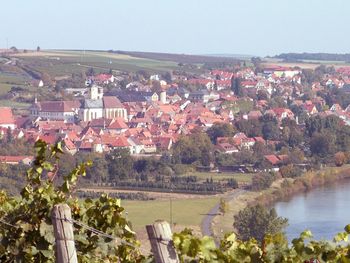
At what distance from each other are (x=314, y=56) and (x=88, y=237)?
6539 centimetres

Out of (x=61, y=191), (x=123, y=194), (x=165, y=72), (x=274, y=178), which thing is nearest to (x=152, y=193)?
(x=123, y=194)

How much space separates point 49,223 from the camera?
1812 millimetres

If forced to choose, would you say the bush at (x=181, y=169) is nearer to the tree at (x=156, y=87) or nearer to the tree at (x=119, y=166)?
the tree at (x=119, y=166)

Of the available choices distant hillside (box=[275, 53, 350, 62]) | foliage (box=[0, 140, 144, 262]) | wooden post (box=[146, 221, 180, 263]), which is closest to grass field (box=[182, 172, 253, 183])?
foliage (box=[0, 140, 144, 262])

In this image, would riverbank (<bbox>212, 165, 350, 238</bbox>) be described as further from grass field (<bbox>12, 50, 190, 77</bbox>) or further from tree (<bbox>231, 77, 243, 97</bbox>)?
grass field (<bbox>12, 50, 190, 77</bbox>)

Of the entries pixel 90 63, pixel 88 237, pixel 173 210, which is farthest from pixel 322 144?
pixel 90 63

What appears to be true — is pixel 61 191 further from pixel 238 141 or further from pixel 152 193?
pixel 238 141

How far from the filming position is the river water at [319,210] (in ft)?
36.9

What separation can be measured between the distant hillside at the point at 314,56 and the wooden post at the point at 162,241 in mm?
62745

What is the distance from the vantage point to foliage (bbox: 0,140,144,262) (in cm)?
182

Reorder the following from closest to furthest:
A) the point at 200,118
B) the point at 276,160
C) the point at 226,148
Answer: the point at 276,160
the point at 226,148
the point at 200,118

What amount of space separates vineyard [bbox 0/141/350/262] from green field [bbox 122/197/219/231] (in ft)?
29.5

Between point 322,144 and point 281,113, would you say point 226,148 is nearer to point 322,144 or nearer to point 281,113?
point 322,144

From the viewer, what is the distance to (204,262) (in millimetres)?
1464
